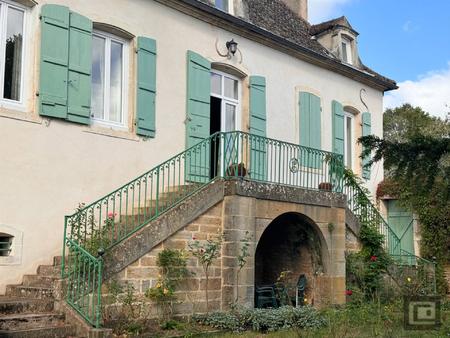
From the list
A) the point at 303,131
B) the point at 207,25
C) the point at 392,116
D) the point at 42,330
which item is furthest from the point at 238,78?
the point at 392,116

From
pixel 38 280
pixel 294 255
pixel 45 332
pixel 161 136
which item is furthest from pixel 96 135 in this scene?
pixel 294 255

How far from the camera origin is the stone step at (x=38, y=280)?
8141mm

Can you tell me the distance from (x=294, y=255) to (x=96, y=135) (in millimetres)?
4675

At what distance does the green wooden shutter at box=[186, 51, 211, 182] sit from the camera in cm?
1123

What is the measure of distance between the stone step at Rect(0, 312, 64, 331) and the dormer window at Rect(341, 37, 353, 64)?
12.0m

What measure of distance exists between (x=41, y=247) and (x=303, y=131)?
24.6 ft

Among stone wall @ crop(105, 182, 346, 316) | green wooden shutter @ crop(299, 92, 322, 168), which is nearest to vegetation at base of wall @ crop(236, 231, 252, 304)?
stone wall @ crop(105, 182, 346, 316)

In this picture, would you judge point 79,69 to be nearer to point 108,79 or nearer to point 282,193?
point 108,79

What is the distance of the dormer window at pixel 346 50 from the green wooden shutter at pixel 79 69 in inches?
354

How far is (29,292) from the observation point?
7.99m

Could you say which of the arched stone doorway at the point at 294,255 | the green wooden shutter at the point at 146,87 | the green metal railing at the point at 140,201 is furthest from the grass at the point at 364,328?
the green wooden shutter at the point at 146,87

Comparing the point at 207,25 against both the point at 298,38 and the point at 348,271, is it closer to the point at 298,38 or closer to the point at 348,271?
the point at 298,38

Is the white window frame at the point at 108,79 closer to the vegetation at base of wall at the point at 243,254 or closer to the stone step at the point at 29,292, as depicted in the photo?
the vegetation at base of wall at the point at 243,254

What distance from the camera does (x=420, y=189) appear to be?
10.8 ft
